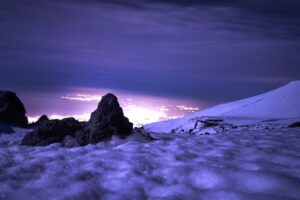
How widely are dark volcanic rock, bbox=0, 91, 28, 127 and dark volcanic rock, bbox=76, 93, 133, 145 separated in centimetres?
2087

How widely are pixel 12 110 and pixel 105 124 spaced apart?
22.4 metres

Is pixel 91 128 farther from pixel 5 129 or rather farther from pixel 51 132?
pixel 5 129

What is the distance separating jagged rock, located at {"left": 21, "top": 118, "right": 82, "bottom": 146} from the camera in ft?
43.8

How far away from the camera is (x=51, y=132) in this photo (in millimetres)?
13688

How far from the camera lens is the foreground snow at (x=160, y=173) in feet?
15.9

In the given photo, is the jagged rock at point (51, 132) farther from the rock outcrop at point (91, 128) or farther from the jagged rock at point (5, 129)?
the jagged rock at point (5, 129)

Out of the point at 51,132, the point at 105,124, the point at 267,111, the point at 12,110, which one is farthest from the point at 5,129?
the point at 267,111

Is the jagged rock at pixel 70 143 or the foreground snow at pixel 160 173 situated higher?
the foreground snow at pixel 160 173

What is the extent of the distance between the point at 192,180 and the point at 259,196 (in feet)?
3.81

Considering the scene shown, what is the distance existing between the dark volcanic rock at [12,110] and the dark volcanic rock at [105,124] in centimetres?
2087

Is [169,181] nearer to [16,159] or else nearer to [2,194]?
[2,194]

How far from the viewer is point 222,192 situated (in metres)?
4.73

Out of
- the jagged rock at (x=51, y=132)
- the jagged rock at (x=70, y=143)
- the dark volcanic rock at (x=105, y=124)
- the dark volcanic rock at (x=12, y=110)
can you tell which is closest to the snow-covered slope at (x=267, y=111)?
the dark volcanic rock at (x=105, y=124)

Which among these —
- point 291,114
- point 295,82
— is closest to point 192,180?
point 291,114
